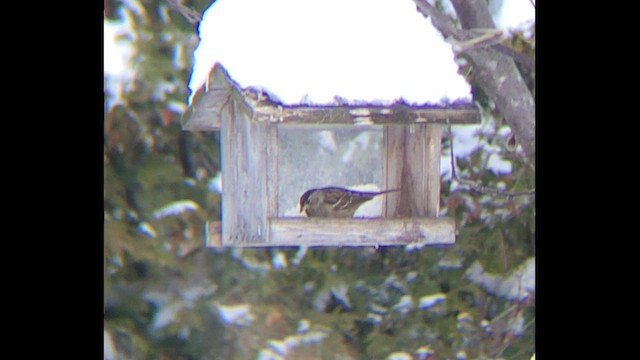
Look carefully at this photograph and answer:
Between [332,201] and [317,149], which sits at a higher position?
[317,149]

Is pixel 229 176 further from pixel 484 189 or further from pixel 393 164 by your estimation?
pixel 484 189

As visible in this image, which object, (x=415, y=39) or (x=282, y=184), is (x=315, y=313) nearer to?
(x=282, y=184)

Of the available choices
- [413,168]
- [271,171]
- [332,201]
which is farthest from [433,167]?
[271,171]

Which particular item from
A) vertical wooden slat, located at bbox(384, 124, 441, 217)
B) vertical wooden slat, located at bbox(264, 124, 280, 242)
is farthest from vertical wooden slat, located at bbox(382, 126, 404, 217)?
vertical wooden slat, located at bbox(264, 124, 280, 242)

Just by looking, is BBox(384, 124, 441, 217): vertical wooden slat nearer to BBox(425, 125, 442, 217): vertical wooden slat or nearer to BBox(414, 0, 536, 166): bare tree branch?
BBox(425, 125, 442, 217): vertical wooden slat

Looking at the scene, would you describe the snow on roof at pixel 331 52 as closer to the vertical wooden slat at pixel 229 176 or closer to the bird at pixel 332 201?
the vertical wooden slat at pixel 229 176

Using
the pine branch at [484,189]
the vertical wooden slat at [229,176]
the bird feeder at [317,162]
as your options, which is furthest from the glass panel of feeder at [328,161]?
the pine branch at [484,189]
